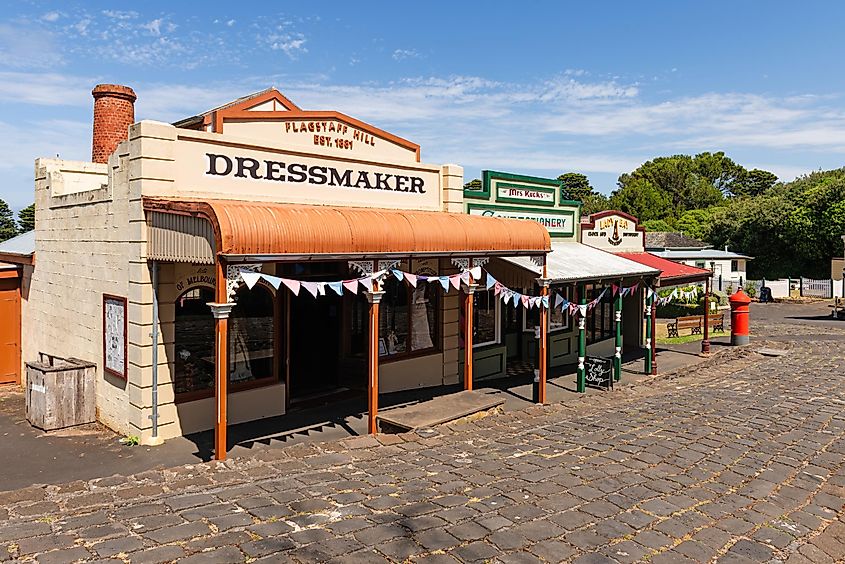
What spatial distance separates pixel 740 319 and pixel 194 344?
671 inches

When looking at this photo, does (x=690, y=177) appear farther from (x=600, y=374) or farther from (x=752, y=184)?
(x=600, y=374)

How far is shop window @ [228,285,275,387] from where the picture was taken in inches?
394

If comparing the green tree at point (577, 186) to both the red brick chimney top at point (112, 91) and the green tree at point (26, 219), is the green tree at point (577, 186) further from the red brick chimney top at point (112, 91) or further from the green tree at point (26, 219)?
the red brick chimney top at point (112, 91)

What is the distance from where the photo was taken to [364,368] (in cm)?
1216

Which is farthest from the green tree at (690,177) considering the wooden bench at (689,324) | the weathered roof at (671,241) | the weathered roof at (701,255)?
the wooden bench at (689,324)

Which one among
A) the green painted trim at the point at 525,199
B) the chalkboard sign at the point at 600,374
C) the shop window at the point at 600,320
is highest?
the green painted trim at the point at 525,199

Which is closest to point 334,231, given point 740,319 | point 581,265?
point 581,265

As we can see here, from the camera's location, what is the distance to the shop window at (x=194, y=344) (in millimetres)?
9344

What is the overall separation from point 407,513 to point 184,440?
4503 millimetres

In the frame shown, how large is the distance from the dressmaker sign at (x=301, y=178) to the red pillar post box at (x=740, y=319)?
12187 mm

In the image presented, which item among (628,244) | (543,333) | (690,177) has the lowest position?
(543,333)

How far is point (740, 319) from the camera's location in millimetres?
20047

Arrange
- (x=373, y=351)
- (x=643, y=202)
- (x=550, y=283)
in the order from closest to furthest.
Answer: (x=373, y=351), (x=550, y=283), (x=643, y=202)

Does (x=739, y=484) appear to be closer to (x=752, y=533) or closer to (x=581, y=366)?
(x=752, y=533)
